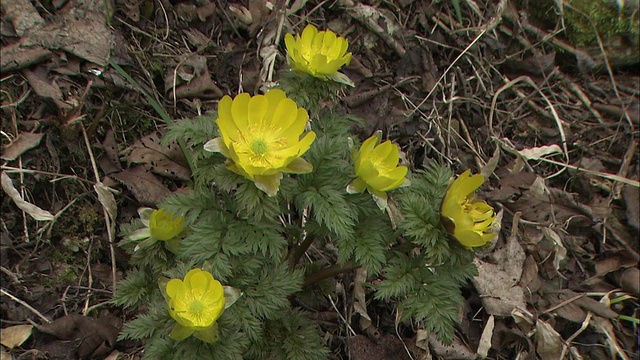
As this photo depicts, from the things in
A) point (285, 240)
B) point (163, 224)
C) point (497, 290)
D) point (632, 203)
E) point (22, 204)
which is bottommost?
point (497, 290)

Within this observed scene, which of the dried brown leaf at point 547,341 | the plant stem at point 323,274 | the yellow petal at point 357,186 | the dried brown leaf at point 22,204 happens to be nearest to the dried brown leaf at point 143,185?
the dried brown leaf at point 22,204

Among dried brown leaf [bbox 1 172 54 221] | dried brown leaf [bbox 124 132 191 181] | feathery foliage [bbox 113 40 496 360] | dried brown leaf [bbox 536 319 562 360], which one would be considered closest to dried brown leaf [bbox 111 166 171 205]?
dried brown leaf [bbox 124 132 191 181]

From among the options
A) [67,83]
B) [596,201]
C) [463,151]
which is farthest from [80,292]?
[596,201]

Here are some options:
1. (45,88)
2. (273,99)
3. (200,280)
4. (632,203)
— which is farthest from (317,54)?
(632,203)

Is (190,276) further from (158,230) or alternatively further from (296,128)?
(296,128)

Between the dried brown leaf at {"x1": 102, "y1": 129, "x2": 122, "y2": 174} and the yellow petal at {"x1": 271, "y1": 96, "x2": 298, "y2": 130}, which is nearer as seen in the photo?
the yellow petal at {"x1": 271, "y1": 96, "x2": 298, "y2": 130}

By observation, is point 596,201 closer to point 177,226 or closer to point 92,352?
point 177,226

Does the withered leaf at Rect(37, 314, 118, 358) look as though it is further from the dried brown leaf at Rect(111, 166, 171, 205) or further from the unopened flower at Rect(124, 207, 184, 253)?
the dried brown leaf at Rect(111, 166, 171, 205)
